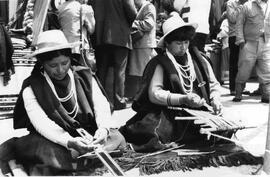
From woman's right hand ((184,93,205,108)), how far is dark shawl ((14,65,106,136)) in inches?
29.0

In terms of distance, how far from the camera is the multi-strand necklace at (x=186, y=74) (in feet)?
12.9

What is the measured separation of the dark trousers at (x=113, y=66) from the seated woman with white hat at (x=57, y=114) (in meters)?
2.30

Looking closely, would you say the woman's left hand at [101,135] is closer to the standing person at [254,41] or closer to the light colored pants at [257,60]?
the standing person at [254,41]

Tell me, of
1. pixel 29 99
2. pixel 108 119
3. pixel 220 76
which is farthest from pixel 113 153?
pixel 220 76

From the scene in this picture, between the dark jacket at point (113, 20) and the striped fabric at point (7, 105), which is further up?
the dark jacket at point (113, 20)

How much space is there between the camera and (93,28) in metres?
5.52

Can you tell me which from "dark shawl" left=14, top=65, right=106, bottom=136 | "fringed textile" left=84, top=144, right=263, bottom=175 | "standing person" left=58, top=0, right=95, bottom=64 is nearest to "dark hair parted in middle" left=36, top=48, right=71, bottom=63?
"dark shawl" left=14, top=65, right=106, bottom=136

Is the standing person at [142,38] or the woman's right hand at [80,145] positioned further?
the standing person at [142,38]

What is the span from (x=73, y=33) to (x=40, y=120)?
2.32 metres

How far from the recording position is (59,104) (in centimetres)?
333

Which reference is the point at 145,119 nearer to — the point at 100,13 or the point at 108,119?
the point at 108,119

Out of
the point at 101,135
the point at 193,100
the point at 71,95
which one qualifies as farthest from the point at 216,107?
the point at 71,95

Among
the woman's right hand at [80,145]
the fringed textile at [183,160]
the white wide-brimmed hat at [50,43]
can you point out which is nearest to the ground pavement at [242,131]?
the fringed textile at [183,160]

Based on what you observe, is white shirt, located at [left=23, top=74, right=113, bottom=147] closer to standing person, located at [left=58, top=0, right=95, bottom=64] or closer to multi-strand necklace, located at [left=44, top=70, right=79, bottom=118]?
multi-strand necklace, located at [left=44, top=70, right=79, bottom=118]
